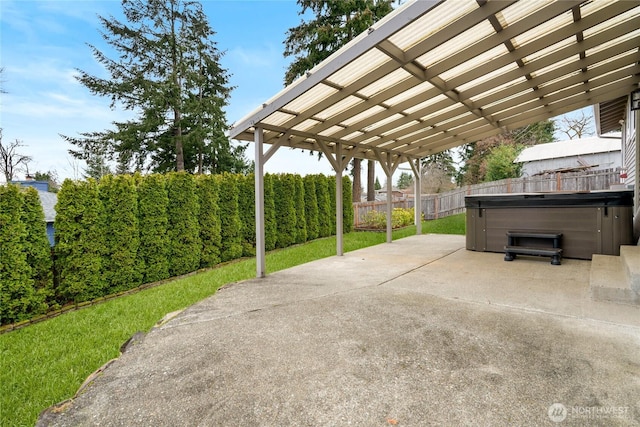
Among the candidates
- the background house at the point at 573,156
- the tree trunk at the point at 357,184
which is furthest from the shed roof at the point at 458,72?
the background house at the point at 573,156

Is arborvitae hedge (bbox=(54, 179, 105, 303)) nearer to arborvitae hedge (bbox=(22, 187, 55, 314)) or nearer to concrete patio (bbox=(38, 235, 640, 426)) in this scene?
arborvitae hedge (bbox=(22, 187, 55, 314))

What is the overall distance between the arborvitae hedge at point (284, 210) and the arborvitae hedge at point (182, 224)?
103 inches

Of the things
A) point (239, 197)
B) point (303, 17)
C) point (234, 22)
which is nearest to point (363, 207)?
point (239, 197)

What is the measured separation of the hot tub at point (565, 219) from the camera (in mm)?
4973

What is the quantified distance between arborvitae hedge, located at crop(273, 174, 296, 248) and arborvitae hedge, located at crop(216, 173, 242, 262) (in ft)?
4.90

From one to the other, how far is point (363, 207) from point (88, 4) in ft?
48.2

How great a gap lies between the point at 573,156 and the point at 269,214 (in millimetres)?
20236

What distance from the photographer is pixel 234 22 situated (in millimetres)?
16547

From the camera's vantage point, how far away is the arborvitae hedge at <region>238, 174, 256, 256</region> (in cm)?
746

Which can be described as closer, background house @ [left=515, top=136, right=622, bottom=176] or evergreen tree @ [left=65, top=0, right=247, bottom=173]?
evergreen tree @ [left=65, top=0, right=247, bottom=173]

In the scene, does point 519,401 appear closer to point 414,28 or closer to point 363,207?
point 414,28

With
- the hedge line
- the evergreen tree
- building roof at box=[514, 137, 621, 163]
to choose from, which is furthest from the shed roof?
building roof at box=[514, 137, 621, 163]

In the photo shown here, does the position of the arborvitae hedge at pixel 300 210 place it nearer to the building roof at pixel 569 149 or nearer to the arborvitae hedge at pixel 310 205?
the arborvitae hedge at pixel 310 205

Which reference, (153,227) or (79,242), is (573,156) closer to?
(153,227)
